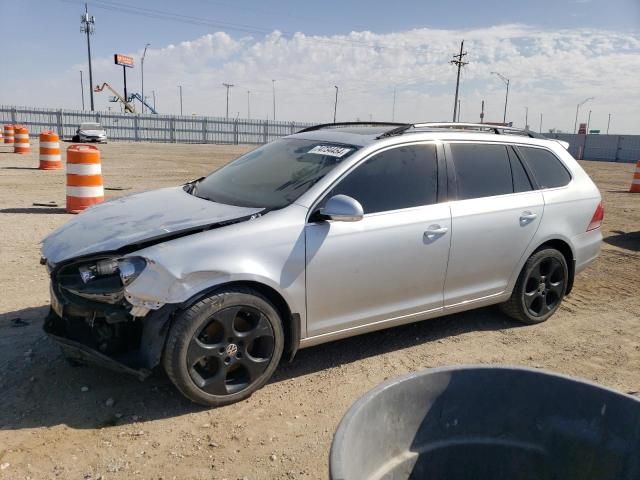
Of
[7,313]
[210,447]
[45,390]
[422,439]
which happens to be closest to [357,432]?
[422,439]

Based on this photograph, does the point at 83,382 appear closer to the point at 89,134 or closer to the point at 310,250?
the point at 310,250

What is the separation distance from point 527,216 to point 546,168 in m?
0.70

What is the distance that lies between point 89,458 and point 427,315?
2.53 metres

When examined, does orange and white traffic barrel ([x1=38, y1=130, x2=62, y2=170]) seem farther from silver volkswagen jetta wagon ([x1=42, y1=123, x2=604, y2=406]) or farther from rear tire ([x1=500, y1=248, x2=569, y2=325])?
rear tire ([x1=500, y1=248, x2=569, y2=325])

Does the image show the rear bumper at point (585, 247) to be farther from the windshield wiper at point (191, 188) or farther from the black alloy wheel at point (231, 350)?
the windshield wiper at point (191, 188)

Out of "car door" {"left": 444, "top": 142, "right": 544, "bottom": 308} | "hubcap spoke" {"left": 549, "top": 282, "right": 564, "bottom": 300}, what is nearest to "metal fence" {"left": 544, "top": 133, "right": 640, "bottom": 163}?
"hubcap spoke" {"left": 549, "top": 282, "right": 564, "bottom": 300}

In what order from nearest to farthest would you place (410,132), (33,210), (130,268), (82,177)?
(130,268) → (410,132) → (82,177) → (33,210)

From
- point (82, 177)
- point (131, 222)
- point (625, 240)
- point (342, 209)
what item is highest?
point (342, 209)

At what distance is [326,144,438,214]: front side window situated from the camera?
3.84 m

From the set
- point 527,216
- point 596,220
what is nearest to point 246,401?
point 527,216

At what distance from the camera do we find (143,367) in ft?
10.2

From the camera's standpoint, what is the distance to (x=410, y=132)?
4.32m

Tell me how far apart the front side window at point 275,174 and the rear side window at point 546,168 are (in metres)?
1.93

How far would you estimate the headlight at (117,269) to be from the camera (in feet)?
9.96
